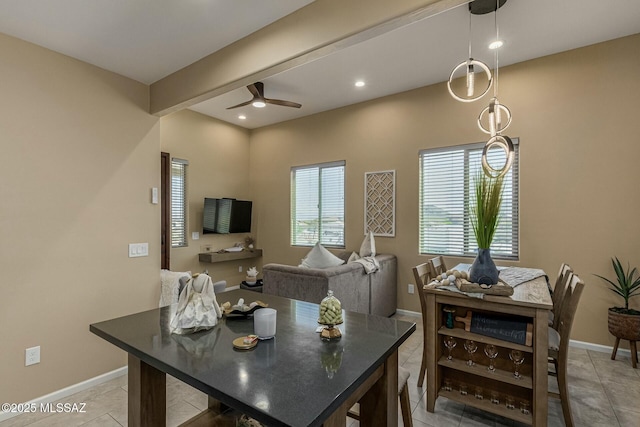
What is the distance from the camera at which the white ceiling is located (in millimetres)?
2166

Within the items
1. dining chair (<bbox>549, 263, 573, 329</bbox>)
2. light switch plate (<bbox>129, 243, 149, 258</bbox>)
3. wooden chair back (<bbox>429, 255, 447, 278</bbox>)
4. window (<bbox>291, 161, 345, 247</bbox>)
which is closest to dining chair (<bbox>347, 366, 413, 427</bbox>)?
wooden chair back (<bbox>429, 255, 447, 278</bbox>)

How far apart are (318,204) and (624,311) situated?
4010mm

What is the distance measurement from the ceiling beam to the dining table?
1.62 metres

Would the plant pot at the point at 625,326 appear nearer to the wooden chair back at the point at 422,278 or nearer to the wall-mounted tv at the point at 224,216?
the wooden chair back at the point at 422,278

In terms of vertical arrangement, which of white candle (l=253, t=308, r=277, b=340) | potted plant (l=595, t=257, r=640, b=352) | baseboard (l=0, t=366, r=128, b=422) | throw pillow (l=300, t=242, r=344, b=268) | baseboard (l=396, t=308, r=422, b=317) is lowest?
baseboard (l=0, t=366, r=128, b=422)

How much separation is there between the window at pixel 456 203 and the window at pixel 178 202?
373cm

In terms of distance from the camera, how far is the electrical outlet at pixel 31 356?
94.8 inches

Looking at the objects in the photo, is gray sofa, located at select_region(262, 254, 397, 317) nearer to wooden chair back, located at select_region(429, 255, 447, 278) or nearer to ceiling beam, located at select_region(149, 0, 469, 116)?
wooden chair back, located at select_region(429, 255, 447, 278)

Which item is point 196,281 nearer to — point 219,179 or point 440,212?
point 440,212

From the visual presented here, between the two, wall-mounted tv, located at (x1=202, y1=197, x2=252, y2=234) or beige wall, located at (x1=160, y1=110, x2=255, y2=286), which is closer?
beige wall, located at (x1=160, y1=110, x2=255, y2=286)

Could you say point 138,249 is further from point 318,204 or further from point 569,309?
point 569,309

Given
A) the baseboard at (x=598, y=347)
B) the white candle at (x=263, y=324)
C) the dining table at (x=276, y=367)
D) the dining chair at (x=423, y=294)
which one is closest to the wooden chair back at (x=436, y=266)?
the dining chair at (x=423, y=294)

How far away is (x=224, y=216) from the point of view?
561 cm

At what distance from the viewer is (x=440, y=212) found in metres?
4.29
